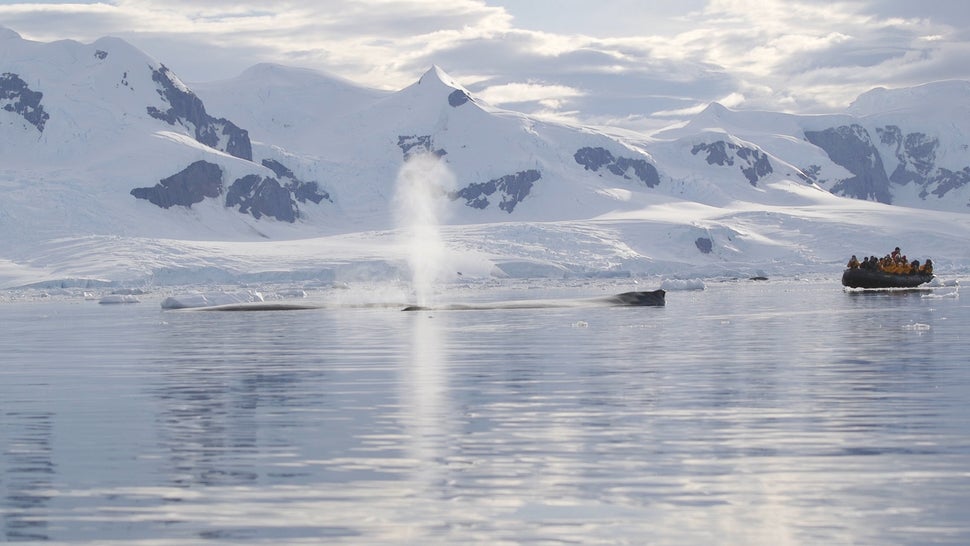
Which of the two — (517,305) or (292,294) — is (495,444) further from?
(292,294)

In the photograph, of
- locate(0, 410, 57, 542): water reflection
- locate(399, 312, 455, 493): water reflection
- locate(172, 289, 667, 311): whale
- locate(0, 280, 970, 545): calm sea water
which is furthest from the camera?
locate(172, 289, 667, 311): whale

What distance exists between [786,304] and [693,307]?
5324 mm

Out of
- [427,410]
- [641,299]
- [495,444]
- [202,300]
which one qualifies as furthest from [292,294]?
[495,444]

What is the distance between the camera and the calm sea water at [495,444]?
13.8m

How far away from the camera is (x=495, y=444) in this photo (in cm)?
1900

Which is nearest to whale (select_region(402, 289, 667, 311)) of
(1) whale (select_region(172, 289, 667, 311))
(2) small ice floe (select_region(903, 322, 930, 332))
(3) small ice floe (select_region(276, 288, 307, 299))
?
(1) whale (select_region(172, 289, 667, 311))

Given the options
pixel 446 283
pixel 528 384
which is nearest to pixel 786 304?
pixel 528 384

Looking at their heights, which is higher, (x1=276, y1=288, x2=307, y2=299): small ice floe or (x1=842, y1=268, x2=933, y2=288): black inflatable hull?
(x1=842, y1=268, x2=933, y2=288): black inflatable hull

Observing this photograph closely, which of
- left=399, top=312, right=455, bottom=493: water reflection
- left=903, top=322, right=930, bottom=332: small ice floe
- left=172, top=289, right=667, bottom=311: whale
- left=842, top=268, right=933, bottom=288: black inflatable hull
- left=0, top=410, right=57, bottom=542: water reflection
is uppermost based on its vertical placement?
left=842, top=268, right=933, bottom=288: black inflatable hull

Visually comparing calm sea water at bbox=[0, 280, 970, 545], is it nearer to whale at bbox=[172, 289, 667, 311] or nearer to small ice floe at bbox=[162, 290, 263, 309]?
whale at bbox=[172, 289, 667, 311]

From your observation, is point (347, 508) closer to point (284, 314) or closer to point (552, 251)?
point (284, 314)

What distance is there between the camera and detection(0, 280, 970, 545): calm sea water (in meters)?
13.8

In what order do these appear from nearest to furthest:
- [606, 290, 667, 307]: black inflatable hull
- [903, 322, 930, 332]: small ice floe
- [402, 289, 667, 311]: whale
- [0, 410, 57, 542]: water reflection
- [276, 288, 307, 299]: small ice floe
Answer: [0, 410, 57, 542]: water reflection, [903, 322, 930, 332]: small ice floe, [402, 289, 667, 311]: whale, [606, 290, 667, 307]: black inflatable hull, [276, 288, 307, 299]: small ice floe

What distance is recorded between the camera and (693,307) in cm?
6794
